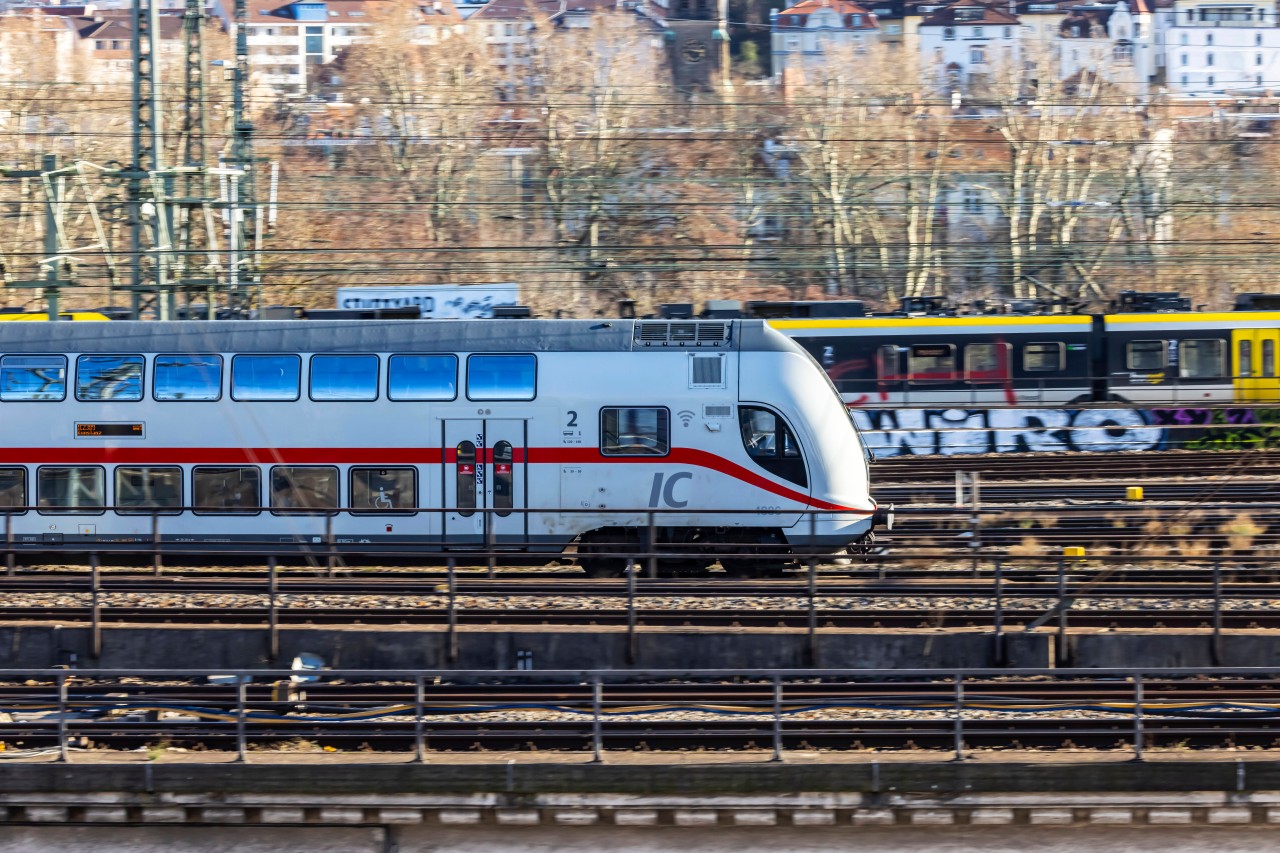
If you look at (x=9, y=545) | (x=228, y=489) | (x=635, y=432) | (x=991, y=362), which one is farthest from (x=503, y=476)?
(x=991, y=362)

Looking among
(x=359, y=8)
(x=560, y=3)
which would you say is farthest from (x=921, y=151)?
(x=359, y=8)

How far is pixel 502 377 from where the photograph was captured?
1447cm

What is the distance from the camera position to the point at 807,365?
46.6 feet

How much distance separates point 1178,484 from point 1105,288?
2456cm

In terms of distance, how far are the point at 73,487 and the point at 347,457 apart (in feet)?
9.85

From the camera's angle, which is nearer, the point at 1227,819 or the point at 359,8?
the point at 1227,819

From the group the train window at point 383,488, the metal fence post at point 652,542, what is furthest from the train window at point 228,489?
the metal fence post at point 652,542

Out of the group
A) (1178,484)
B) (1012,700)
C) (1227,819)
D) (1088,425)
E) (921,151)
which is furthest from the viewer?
(921,151)

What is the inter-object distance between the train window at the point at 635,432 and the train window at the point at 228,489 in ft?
12.2

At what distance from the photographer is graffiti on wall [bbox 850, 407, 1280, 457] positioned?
24422mm

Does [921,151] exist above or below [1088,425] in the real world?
above

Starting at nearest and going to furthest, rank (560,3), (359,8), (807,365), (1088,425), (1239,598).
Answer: (1239,598) < (807,365) < (1088,425) < (560,3) < (359,8)

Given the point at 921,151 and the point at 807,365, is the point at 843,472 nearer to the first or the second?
the point at 807,365

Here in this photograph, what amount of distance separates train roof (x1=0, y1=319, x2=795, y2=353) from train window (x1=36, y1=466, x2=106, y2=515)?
4.22 feet
